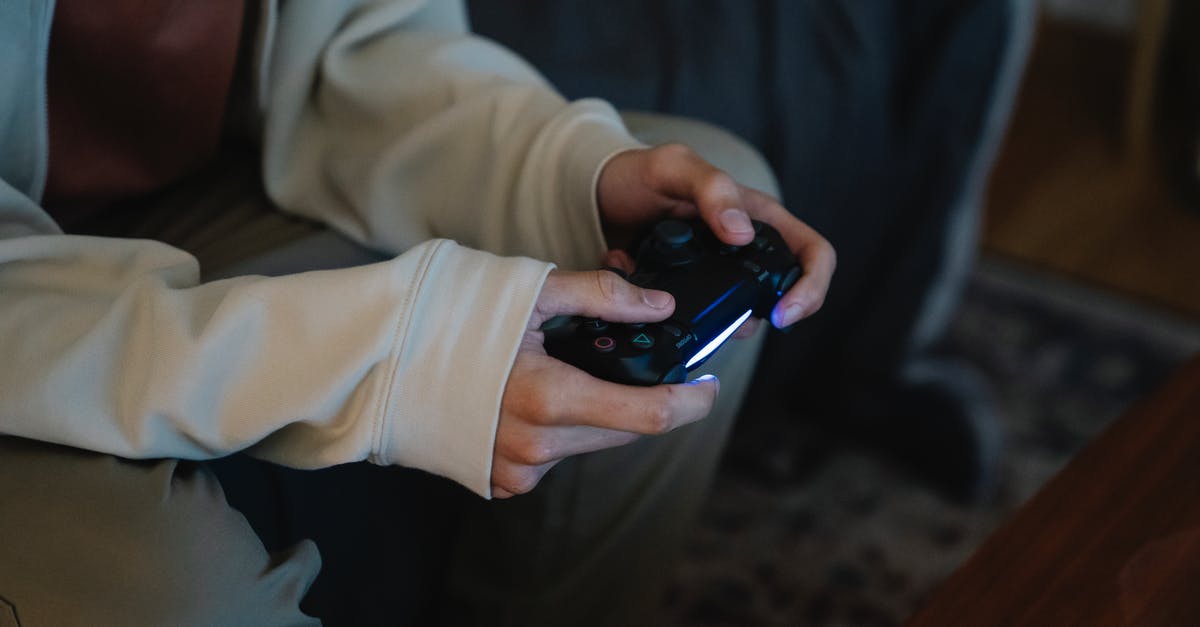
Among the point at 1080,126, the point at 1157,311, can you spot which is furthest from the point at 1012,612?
the point at 1080,126

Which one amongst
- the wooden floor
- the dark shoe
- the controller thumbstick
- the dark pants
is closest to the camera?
the controller thumbstick

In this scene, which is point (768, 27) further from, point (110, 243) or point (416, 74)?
point (110, 243)

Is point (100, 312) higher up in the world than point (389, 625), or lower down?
higher up

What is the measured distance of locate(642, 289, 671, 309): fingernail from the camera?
20.3 inches

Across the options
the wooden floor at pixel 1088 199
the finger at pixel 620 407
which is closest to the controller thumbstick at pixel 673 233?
the finger at pixel 620 407

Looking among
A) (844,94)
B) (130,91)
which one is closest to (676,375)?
(130,91)

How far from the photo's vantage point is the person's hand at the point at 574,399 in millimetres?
478

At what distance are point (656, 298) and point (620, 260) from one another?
0.10m

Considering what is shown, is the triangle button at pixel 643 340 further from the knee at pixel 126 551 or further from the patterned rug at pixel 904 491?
the patterned rug at pixel 904 491

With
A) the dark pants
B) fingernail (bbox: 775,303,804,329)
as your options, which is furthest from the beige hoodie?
the dark pants

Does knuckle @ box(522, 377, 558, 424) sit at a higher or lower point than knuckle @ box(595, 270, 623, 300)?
lower

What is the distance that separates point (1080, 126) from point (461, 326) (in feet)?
5.42

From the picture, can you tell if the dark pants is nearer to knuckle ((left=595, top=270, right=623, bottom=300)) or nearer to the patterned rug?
the patterned rug

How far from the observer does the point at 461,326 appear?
49cm
